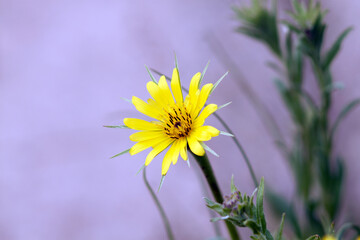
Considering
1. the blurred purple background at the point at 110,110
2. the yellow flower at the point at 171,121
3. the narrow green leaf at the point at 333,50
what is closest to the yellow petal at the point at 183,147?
the yellow flower at the point at 171,121

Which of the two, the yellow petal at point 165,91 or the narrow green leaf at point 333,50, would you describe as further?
the narrow green leaf at point 333,50

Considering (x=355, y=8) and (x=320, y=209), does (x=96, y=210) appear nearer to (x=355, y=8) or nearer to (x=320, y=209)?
(x=320, y=209)

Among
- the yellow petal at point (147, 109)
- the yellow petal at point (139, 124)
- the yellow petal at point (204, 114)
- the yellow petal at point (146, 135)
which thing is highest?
the yellow petal at point (147, 109)

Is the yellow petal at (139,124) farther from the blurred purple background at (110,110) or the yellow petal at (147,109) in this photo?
the blurred purple background at (110,110)

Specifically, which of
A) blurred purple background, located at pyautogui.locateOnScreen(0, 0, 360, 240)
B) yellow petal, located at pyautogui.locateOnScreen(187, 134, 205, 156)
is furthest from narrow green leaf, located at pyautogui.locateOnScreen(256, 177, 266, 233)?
blurred purple background, located at pyautogui.locateOnScreen(0, 0, 360, 240)

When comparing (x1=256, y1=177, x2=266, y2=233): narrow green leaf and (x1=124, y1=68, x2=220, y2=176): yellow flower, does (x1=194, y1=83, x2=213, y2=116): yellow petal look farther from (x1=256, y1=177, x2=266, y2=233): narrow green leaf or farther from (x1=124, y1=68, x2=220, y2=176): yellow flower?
(x1=256, y1=177, x2=266, y2=233): narrow green leaf

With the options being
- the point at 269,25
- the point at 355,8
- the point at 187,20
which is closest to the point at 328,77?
the point at 269,25

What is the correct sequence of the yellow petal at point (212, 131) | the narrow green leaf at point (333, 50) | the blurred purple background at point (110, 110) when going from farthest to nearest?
1. the blurred purple background at point (110, 110)
2. the narrow green leaf at point (333, 50)
3. the yellow petal at point (212, 131)
